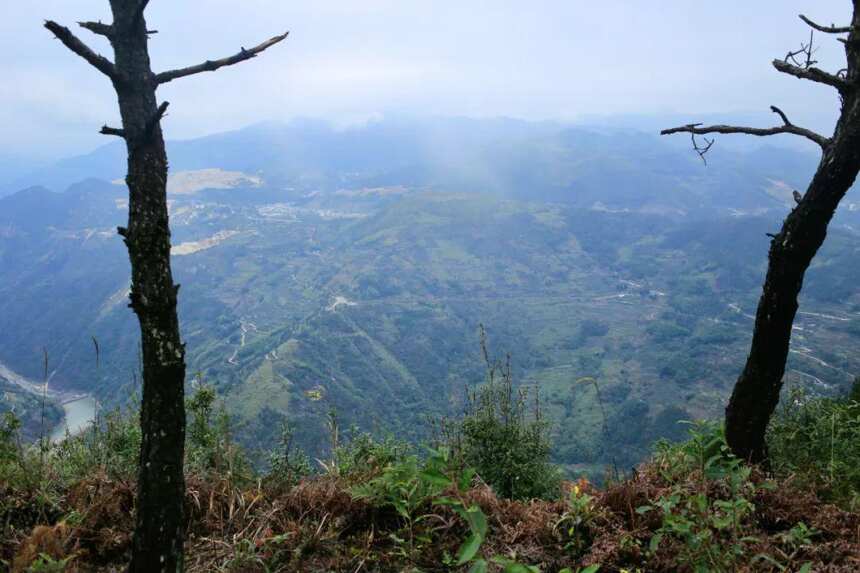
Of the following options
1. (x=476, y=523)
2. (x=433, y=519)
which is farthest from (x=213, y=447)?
(x=476, y=523)

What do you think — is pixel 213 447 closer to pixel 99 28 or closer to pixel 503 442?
pixel 503 442

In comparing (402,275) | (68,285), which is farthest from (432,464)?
(68,285)

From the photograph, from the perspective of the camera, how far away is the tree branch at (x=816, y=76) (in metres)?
3.81

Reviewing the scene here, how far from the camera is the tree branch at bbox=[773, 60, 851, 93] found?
381 cm

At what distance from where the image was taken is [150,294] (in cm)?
264

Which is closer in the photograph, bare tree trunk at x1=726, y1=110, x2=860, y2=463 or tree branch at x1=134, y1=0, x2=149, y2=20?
tree branch at x1=134, y1=0, x2=149, y2=20

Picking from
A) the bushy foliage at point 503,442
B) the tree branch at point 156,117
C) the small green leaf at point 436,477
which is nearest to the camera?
the small green leaf at point 436,477

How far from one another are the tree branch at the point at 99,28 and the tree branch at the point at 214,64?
29cm

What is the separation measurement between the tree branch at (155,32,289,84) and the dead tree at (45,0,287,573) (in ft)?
0.26

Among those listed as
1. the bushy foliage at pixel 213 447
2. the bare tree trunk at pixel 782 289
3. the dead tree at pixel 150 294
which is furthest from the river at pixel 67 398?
the bare tree trunk at pixel 782 289

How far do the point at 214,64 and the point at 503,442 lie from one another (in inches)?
196

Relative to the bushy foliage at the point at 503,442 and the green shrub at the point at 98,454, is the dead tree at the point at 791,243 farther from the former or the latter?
the green shrub at the point at 98,454

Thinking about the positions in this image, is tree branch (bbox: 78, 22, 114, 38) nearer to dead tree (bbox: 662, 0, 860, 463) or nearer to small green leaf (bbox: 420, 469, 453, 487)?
small green leaf (bbox: 420, 469, 453, 487)

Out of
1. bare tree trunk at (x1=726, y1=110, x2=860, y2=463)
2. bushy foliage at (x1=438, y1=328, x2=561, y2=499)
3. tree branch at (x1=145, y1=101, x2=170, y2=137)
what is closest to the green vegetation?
bare tree trunk at (x1=726, y1=110, x2=860, y2=463)
